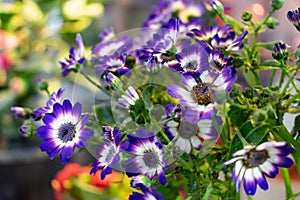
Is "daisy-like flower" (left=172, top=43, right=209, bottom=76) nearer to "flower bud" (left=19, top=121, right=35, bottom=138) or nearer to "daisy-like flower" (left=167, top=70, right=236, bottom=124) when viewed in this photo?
"daisy-like flower" (left=167, top=70, right=236, bottom=124)

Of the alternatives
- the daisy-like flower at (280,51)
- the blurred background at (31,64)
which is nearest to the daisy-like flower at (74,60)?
the daisy-like flower at (280,51)

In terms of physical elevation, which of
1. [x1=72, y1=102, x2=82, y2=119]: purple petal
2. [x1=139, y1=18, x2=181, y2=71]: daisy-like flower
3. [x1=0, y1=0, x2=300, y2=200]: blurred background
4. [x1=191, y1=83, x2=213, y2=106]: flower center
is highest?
[x1=139, y1=18, x2=181, y2=71]: daisy-like flower

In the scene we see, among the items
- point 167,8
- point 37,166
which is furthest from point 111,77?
point 37,166

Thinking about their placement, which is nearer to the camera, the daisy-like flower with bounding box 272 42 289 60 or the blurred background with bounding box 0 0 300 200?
the daisy-like flower with bounding box 272 42 289 60

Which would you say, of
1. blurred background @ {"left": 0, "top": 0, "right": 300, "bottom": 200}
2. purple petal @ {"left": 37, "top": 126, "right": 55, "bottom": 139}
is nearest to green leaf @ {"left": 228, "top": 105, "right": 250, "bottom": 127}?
purple petal @ {"left": 37, "top": 126, "right": 55, "bottom": 139}

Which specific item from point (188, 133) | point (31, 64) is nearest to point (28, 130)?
point (188, 133)

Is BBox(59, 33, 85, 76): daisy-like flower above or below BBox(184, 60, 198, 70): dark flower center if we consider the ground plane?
below
